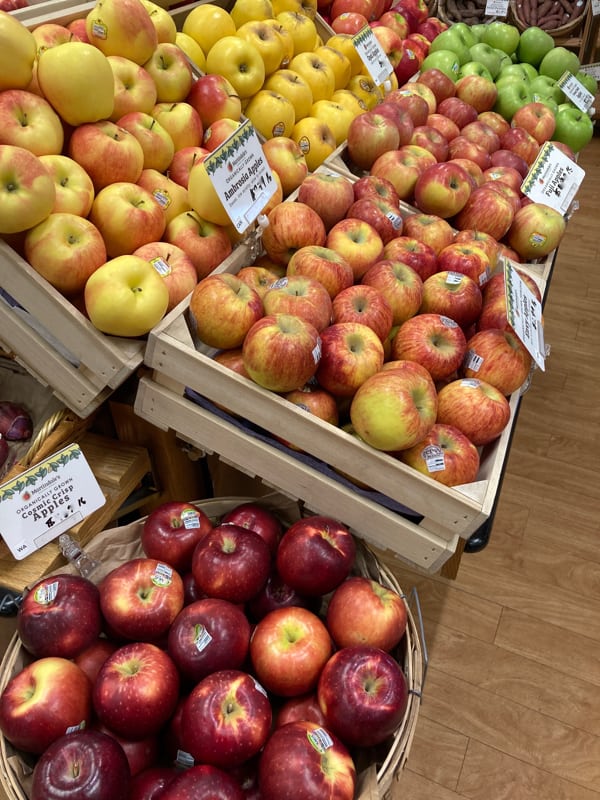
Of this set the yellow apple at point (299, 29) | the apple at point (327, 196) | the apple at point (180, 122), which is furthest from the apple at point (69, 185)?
the yellow apple at point (299, 29)

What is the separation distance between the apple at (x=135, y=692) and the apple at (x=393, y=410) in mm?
500

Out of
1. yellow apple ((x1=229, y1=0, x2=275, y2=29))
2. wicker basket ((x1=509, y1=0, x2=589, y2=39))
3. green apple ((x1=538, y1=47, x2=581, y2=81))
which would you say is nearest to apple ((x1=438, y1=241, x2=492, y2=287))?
yellow apple ((x1=229, y1=0, x2=275, y2=29))

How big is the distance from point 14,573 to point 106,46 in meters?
1.18

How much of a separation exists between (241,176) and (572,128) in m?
1.62

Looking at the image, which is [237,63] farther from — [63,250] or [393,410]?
[393,410]

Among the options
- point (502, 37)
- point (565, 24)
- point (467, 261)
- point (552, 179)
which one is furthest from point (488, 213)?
point (565, 24)

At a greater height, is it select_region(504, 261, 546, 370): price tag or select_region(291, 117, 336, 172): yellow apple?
select_region(291, 117, 336, 172): yellow apple

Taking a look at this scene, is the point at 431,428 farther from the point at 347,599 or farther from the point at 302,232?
the point at 302,232

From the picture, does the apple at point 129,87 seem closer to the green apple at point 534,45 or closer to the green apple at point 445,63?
the green apple at point 445,63

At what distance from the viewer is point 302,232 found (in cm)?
140

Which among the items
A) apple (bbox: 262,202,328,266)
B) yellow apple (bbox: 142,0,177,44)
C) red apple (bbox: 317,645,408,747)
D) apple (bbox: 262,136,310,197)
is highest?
yellow apple (bbox: 142,0,177,44)

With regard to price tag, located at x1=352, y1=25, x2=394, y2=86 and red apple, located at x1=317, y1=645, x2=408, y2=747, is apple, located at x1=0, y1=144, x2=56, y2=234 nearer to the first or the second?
red apple, located at x1=317, y1=645, x2=408, y2=747

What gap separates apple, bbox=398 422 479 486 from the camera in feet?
3.61

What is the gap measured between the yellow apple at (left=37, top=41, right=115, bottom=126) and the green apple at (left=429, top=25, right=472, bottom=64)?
1772 millimetres
